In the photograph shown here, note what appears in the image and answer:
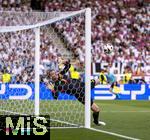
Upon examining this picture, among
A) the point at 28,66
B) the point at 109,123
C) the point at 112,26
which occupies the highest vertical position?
the point at 112,26

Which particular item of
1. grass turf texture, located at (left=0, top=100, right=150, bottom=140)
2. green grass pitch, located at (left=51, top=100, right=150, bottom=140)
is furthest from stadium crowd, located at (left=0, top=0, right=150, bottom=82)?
green grass pitch, located at (left=51, top=100, right=150, bottom=140)

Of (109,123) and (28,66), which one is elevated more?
(28,66)

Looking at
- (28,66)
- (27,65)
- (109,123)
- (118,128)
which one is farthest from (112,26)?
(118,128)

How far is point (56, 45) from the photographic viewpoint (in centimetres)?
2339

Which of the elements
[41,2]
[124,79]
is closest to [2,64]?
[124,79]

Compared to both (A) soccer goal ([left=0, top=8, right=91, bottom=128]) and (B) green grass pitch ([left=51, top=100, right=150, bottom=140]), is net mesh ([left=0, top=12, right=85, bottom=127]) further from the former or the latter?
(B) green grass pitch ([left=51, top=100, right=150, bottom=140])

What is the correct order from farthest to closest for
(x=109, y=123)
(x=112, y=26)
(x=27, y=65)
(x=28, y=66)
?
(x=112, y=26)
(x=27, y=65)
(x=28, y=66)
(x=109, y=123)

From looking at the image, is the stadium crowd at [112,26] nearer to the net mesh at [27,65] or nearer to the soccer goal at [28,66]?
the net mesh at [27,65]

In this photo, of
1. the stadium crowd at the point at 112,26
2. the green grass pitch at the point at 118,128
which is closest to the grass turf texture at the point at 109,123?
the green grass pitch at the point at 118,128

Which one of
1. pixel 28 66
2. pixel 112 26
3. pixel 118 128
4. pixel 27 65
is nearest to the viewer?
pixel 118 128

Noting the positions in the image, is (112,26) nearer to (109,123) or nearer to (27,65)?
(27,65)

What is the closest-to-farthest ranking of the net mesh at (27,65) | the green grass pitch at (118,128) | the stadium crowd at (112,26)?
1. the green grass pitch at (118,128)
2. the net mesh at (27,65)
3. the stadium crowd at (112,26)

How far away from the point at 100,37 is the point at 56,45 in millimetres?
11522

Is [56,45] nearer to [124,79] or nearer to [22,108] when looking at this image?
[22,108]
